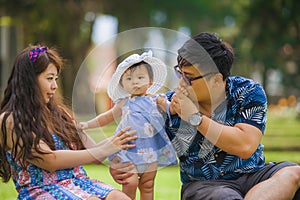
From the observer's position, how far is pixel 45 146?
3648mm

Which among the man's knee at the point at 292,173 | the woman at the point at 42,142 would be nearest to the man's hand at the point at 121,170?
the woman at the point at 42,142

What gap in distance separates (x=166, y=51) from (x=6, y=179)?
1209 millimetres

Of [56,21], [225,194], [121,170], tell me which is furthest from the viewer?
[56,21]

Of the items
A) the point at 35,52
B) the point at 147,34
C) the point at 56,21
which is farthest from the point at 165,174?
the point at 56,21

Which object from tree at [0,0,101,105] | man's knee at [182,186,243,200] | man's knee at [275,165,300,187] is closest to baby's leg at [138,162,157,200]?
man's knee at [182,186,243,200]

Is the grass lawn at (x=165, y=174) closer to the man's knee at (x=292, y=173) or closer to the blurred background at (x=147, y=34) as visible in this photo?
the blurred background at (x=147, y=34)

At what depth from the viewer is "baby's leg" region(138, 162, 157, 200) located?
155 inches

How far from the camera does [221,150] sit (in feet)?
12.6

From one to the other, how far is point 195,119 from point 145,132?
0.42 m

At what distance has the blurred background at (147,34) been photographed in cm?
564

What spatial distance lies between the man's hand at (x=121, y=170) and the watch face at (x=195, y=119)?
0.51 m

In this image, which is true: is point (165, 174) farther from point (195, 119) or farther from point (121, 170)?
point (195, 119)

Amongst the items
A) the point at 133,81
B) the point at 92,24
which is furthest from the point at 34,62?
the point at 92,24

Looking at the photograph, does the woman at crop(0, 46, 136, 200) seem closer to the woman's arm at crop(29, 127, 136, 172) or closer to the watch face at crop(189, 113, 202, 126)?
the woman's arm at crop(29, 127, 136, 172)
